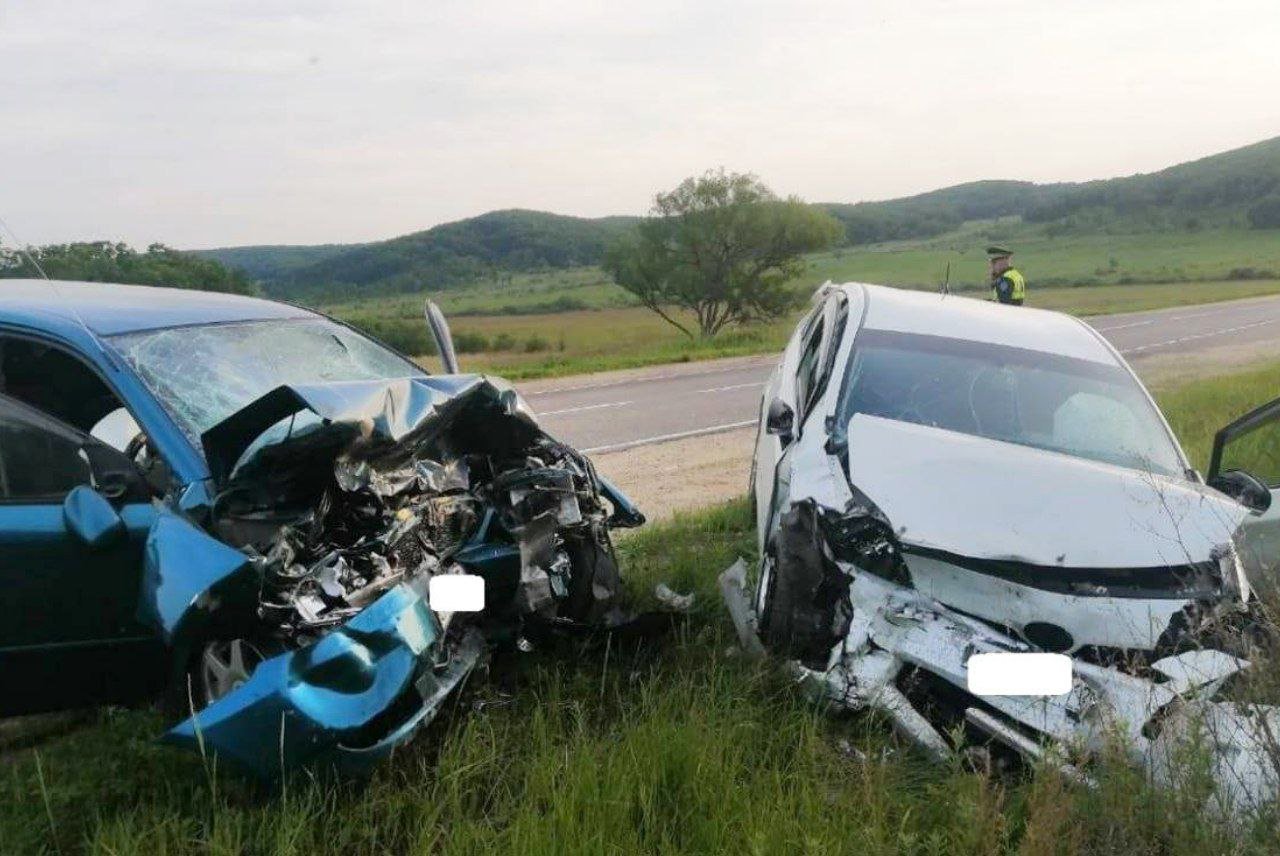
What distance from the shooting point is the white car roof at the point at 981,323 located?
5402 mm

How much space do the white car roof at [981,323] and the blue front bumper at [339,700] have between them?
9.95ft

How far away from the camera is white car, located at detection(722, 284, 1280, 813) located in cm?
341

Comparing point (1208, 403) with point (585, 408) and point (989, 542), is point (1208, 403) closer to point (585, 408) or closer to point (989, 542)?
point (585, 408)

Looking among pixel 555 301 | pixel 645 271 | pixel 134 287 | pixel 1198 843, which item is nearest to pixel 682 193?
pixel 645 271

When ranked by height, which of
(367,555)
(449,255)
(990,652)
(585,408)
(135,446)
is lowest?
(585,408)

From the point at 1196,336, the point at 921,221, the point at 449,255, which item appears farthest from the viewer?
the point at 921,221

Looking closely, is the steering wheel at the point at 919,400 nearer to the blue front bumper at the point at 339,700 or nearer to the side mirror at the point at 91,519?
the blue front bumper at the point at 339,700

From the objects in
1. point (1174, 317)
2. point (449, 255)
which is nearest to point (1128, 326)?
point (1174, 317)

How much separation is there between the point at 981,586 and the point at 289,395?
7.72 feet

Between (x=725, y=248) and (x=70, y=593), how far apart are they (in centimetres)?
3729

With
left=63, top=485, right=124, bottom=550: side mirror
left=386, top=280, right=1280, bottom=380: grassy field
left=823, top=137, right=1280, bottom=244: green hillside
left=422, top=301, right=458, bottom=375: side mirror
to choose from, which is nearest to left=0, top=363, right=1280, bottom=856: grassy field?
left=63, top=485, right=124, bottom=550: side mirror

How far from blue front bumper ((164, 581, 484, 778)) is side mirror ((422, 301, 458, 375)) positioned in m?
1.80

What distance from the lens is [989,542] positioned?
11.8 feet

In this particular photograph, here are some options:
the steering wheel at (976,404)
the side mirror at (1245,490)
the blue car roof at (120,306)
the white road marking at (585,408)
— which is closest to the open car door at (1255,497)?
the side mirror at (1245,490)
